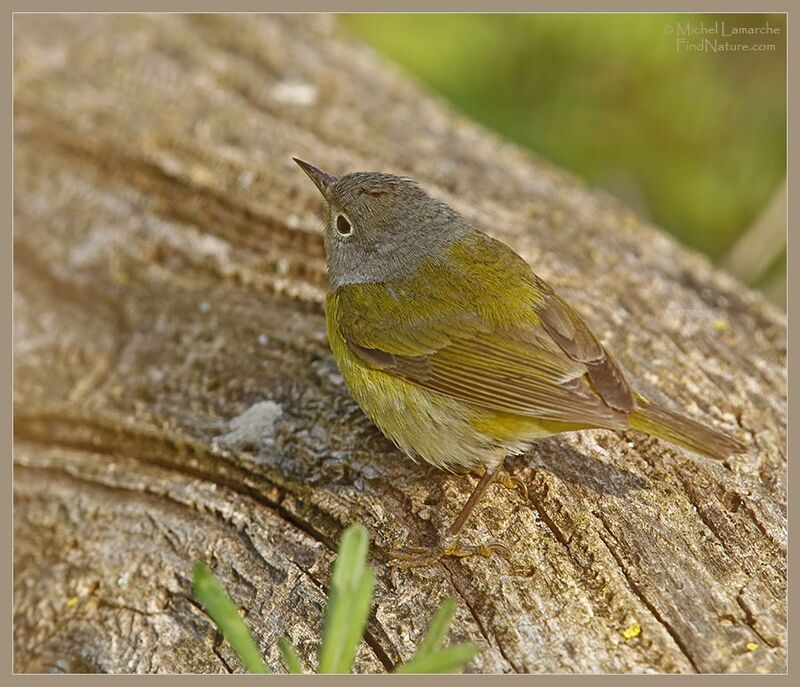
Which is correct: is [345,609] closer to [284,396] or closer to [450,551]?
[450,551]

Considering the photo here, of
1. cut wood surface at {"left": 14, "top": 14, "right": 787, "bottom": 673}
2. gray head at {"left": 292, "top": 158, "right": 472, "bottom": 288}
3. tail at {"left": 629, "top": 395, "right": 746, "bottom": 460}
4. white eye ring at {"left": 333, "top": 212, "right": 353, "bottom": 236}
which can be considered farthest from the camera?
white eye ring at {"left": 333, "top": 212, "right": 353, "bottom": 236}

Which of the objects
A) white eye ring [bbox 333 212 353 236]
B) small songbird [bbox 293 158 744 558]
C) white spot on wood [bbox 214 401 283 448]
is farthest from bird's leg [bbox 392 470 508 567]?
white eye ring [bbox 333 212 353 236]

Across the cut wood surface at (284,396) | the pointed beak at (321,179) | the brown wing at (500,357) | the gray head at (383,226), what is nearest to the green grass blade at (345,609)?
the cut wood surface at (284,396)

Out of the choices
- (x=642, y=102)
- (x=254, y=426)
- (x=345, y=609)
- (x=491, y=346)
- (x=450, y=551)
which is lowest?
(x=254, y=426)

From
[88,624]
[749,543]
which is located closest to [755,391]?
[749,543]

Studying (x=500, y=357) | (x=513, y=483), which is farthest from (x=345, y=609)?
(x=500, y=357)

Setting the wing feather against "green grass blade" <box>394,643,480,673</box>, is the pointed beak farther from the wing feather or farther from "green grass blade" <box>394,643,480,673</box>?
"green grass blade" <box>394,643,480,673</box>
